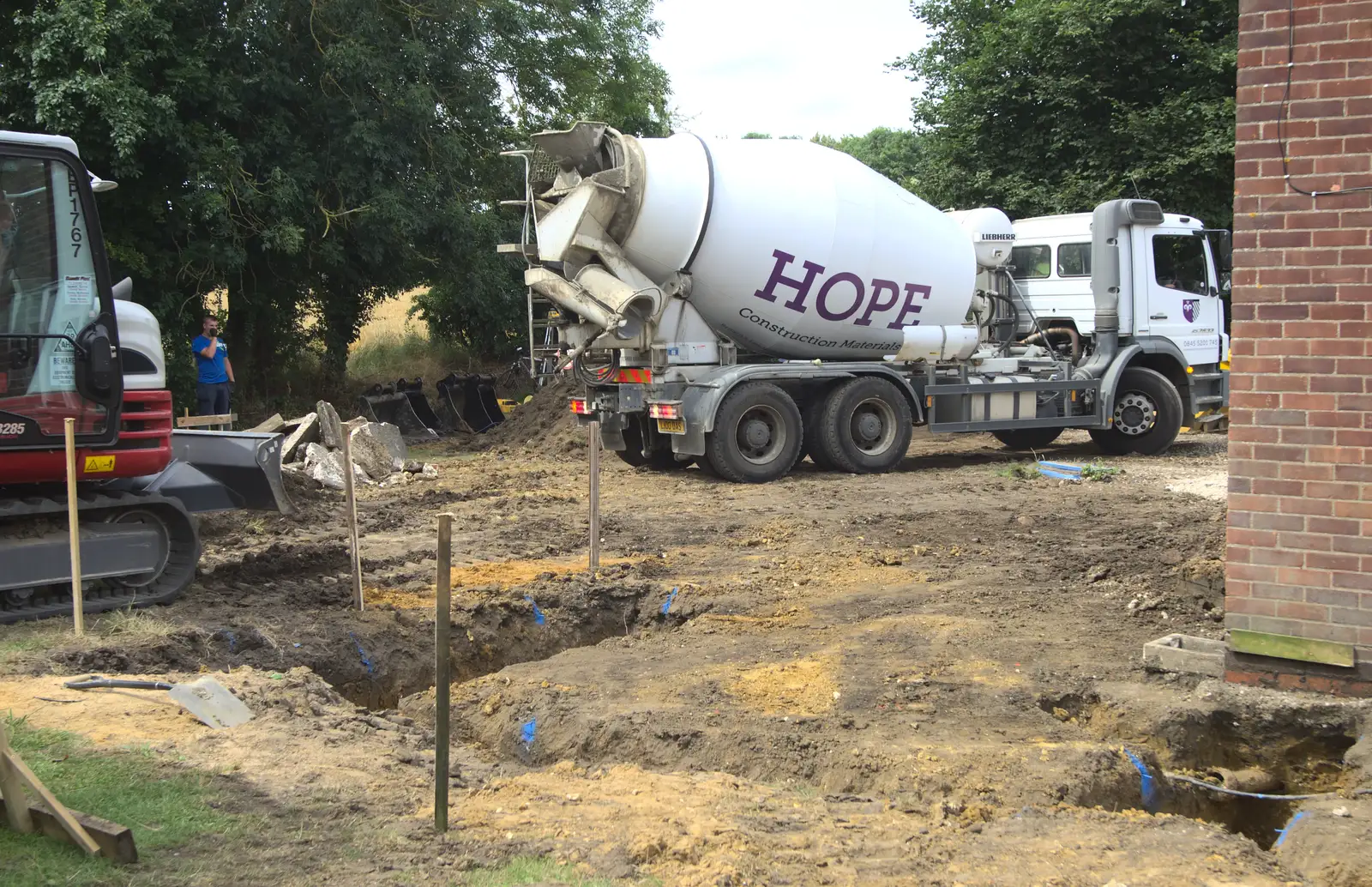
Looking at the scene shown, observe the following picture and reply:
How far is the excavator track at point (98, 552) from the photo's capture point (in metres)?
7.12

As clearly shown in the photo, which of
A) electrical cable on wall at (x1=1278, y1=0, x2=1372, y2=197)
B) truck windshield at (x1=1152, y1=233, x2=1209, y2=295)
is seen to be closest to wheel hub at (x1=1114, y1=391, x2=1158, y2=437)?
truck windshield at (x1=1152, y1=233, x2=1209, y2=295)

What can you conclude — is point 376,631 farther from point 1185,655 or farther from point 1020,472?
point 1020,472

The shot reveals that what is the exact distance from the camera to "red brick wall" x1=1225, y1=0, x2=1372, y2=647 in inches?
209

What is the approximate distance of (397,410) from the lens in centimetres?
2008

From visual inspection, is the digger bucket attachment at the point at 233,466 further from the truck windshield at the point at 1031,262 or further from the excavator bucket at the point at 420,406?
the excavator bucket at the point at 420,406

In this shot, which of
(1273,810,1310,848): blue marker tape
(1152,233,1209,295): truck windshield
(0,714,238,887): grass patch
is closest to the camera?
(0,714,238,887): grass patch

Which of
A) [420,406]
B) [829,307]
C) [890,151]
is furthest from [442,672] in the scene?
[890,151]

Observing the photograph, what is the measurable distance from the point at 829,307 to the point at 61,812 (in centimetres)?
1135

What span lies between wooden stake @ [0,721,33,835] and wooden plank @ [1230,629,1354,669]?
17.0ft

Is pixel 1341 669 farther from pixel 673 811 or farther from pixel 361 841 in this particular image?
pixel 361 841

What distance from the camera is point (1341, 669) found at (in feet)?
18.0

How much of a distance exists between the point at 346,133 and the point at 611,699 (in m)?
13.5

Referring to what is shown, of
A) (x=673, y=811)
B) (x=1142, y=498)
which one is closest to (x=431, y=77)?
(x=1142, y=498)

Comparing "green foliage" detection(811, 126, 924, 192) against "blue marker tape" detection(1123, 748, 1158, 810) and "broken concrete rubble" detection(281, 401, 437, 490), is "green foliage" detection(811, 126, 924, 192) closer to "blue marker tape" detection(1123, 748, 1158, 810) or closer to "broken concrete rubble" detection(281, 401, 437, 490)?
"broken concrete rubble" detection(281, 401, 437, 490)
